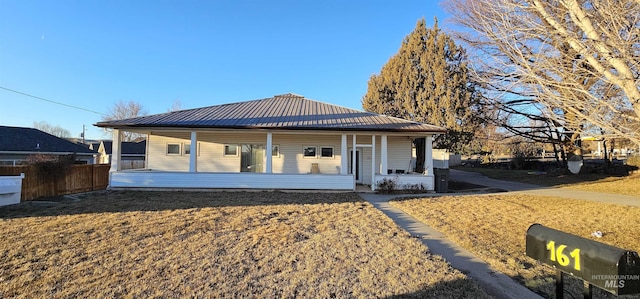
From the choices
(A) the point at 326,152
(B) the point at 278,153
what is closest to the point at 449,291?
(A) the point at 326,152

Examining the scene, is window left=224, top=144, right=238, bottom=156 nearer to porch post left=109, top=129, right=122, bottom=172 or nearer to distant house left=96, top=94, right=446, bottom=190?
distant house left=96, top=94, right=446, bottom=190

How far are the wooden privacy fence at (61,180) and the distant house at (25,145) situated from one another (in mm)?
9864

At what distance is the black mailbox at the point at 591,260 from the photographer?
2.19 m

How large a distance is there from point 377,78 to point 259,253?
2441 centimetres

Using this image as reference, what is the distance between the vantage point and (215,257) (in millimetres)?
4617

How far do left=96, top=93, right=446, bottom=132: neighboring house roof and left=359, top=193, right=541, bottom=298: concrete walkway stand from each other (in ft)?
22.3

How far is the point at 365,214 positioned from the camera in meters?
8.20

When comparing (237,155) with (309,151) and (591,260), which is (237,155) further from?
(591,260)

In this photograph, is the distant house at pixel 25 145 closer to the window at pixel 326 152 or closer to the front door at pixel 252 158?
the front door at pixel 252 158

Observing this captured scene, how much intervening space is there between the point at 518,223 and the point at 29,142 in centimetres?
3233

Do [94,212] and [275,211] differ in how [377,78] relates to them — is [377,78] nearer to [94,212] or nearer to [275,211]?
[275,211]

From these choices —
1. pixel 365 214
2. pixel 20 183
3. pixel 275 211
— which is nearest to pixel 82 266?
pixel 275 211

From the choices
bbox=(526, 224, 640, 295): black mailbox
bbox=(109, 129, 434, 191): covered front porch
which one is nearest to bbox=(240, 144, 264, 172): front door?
bbox=(109, 129, 434, 191): covered front porch

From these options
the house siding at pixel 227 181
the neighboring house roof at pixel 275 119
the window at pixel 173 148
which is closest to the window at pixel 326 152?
the neighboring house roof at pixel 275 119
